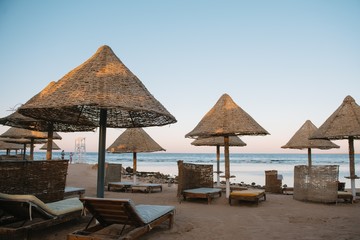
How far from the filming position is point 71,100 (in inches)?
177

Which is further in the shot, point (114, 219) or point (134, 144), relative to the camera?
point (134, 144)

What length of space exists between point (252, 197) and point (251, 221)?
6.83 ft

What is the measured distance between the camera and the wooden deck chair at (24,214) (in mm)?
3996

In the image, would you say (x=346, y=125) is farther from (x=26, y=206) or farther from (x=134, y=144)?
(x=26, y=206)

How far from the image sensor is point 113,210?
414 centimetres

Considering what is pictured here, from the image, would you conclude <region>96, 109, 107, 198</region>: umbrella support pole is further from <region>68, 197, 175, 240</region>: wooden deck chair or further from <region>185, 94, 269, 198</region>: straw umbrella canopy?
<region>185, 94, 269, 198</region>: straw umbrella canopy

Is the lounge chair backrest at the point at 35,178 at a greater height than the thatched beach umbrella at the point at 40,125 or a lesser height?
lesser

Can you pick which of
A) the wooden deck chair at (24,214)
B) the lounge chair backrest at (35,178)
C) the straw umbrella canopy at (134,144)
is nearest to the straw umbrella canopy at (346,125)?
the straw umbrella canopy at (134,144)

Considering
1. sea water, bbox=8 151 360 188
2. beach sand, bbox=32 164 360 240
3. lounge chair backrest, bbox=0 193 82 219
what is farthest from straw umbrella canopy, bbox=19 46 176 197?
sea water, bbox=8 151 360 188

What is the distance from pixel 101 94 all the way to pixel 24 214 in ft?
6.84

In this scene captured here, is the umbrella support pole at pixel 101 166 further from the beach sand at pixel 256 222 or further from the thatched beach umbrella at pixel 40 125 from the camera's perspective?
the thatched beach umbrella at pixel 40 125

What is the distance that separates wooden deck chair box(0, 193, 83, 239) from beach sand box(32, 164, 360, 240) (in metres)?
0.36

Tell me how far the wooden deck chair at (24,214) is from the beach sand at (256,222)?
0.36 metres

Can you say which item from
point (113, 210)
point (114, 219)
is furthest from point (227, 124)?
point (113, 210)
